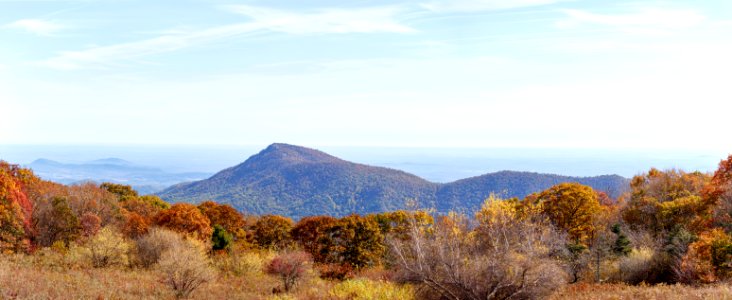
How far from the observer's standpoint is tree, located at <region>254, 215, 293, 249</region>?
4222 cm

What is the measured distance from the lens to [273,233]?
139ft

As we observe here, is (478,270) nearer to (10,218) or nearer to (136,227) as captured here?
(10,218)

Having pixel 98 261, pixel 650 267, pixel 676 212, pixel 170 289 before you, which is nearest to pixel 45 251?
pixel 98 261

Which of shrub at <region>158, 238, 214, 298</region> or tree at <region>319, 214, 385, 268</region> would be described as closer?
shrub at <region>158, 238, 214, 298</region>

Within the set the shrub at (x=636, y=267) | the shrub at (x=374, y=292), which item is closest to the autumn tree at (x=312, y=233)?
the shrub at (x=374, y=292)

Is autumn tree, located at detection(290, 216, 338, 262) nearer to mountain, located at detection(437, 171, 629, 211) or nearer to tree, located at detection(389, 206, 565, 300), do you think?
tree, located at detection(389, 206, 565, 300)

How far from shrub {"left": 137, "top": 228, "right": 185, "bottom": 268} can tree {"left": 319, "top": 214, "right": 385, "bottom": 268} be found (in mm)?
14326

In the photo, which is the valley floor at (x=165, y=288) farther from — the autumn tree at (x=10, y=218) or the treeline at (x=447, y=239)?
Answer: the autumn tree at (x=10, y=218)

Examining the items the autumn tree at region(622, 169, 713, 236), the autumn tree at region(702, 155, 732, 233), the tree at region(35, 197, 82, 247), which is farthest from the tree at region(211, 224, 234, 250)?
the autumn tree at region(702, 155, 732, 233)

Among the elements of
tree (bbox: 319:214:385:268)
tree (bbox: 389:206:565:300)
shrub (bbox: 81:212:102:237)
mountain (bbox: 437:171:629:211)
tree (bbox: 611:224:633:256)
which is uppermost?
tree (bbox: 389:206:565:300)

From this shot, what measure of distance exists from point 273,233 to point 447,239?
2946 centimetres

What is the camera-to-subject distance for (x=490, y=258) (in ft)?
48.4

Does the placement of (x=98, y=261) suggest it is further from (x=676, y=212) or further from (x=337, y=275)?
(x=676, y=212)

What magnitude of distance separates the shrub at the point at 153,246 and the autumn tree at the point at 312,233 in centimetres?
1369
